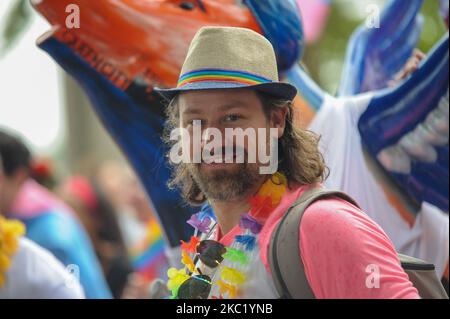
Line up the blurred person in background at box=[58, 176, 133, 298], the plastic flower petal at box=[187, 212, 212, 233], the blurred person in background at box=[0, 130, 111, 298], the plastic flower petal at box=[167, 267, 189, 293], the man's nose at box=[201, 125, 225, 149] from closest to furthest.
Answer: the man's nose at box=[201, 125, 225, 149]
the plastic flower petal at box=[167, 267, 189, 293]
the plastic flower petal at box=[187, 212, 212, 233]
the blurred person in background at box=[0, 130, 111, 298]
the blurred person in background at box=[58, 176, 133, 298]

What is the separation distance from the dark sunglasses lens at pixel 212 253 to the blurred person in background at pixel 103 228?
3568 millimetres

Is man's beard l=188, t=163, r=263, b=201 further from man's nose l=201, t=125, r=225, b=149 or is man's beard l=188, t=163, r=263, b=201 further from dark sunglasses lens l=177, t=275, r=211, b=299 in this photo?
dark sunglasses lens l=177, t=275, r=211, b=299

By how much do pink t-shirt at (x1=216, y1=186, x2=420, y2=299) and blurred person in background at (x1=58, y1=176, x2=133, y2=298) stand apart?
13.2ft

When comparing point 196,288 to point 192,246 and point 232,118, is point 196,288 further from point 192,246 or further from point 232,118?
point 232,118

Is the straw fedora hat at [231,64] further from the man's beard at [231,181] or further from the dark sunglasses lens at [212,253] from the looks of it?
the dark sunglasses lens at [212,253]

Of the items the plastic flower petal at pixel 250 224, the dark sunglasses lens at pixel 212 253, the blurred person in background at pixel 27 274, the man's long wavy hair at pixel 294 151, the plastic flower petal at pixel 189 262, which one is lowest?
the blurred person in background at pixel 27 274

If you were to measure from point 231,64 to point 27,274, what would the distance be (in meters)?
1.65

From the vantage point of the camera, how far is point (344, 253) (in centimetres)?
218

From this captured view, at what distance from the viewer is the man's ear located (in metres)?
2.62

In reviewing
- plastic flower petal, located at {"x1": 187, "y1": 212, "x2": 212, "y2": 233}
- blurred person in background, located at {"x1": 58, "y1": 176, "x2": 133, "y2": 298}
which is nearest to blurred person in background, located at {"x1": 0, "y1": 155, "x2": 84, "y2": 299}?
plastic flower petal, located at {"x1": 187, "y1": 212, "x2": 212, "y2": 233}

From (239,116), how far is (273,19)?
3.97 ft

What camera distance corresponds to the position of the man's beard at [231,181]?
2.55 m

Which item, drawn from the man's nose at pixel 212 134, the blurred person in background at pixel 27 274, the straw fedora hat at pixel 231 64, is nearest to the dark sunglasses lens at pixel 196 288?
the man's nose at pixel 212 134

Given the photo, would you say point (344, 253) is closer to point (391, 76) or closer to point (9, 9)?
point (391, 76)
